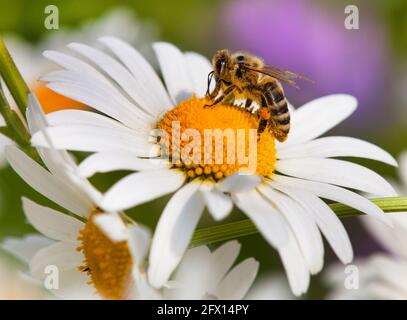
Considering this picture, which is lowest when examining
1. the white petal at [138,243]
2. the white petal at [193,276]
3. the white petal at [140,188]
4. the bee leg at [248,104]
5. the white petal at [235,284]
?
the white petal at [235,284]

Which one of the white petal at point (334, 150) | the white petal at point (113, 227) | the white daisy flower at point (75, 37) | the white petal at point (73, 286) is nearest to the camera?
the white petal at point (113, 227)

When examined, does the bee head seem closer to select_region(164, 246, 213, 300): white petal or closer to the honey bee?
the honey bee

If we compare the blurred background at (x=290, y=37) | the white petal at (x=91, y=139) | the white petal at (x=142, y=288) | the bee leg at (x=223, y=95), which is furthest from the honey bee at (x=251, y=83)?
Answer: the blurred background at (x=290, y=37)

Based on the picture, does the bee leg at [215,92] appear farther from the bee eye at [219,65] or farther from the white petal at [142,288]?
the white petal at [142,288]

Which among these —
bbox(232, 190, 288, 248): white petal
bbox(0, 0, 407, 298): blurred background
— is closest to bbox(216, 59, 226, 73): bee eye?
bbox(232, 190, 288, 248): white petal

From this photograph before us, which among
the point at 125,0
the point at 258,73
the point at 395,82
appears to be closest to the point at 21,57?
the point at 125,0

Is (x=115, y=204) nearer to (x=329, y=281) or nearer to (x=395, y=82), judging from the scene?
(x=329, y=281)
